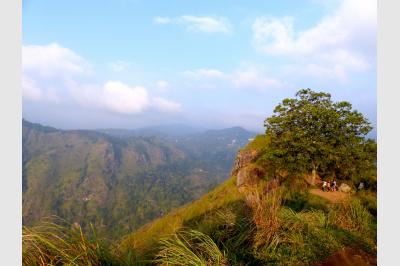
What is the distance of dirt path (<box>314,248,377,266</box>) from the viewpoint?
22.9 ft

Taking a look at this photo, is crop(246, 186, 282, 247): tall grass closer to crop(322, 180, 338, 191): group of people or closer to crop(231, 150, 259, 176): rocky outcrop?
crop(322, 180, 338, 191): group of people

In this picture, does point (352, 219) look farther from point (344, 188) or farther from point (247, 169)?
point (247, 169)

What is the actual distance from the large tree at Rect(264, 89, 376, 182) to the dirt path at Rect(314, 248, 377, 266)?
1969 centimetres

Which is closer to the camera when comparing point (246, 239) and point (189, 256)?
point (189, 256)

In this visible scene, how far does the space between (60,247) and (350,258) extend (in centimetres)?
657

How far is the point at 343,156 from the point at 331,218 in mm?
19447

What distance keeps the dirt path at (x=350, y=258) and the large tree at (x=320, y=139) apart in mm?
19691

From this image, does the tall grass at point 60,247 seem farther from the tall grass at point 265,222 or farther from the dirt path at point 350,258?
the dirt path at point 350,258

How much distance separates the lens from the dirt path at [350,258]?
699 cm

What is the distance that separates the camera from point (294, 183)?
28.0 m

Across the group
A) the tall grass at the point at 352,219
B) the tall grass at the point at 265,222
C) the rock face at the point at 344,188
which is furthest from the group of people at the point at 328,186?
the tall grass at the point at 265,222

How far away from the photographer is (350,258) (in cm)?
725

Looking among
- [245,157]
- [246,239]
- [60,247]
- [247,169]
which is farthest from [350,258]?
[245,157]

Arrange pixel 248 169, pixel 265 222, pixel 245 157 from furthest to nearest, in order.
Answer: pixel 245 157
pixel 248 169
pixel 265 222
